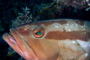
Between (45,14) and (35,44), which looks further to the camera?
(45,14)

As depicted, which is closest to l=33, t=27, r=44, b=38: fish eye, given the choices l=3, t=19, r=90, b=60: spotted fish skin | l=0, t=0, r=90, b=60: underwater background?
l=3, t=19, r=90, b=60: spotted fish skin

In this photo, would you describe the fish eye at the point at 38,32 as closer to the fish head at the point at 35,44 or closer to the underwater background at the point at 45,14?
the fish head at the point at 35,44

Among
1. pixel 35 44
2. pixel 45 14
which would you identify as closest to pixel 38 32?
pixel 35 44

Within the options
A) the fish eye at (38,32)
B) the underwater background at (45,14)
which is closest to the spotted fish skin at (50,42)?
the fish eye at (38,32)

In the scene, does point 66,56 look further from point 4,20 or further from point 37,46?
point 4,20

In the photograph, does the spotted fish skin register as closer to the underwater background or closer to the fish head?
the fish head

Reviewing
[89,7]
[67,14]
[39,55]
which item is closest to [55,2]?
[67,14]

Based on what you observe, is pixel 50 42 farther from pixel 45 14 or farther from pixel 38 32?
pixel 45 14

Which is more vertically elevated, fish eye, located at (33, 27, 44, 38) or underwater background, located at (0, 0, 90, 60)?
fish eye, located at (33, 27, 44, 38)
